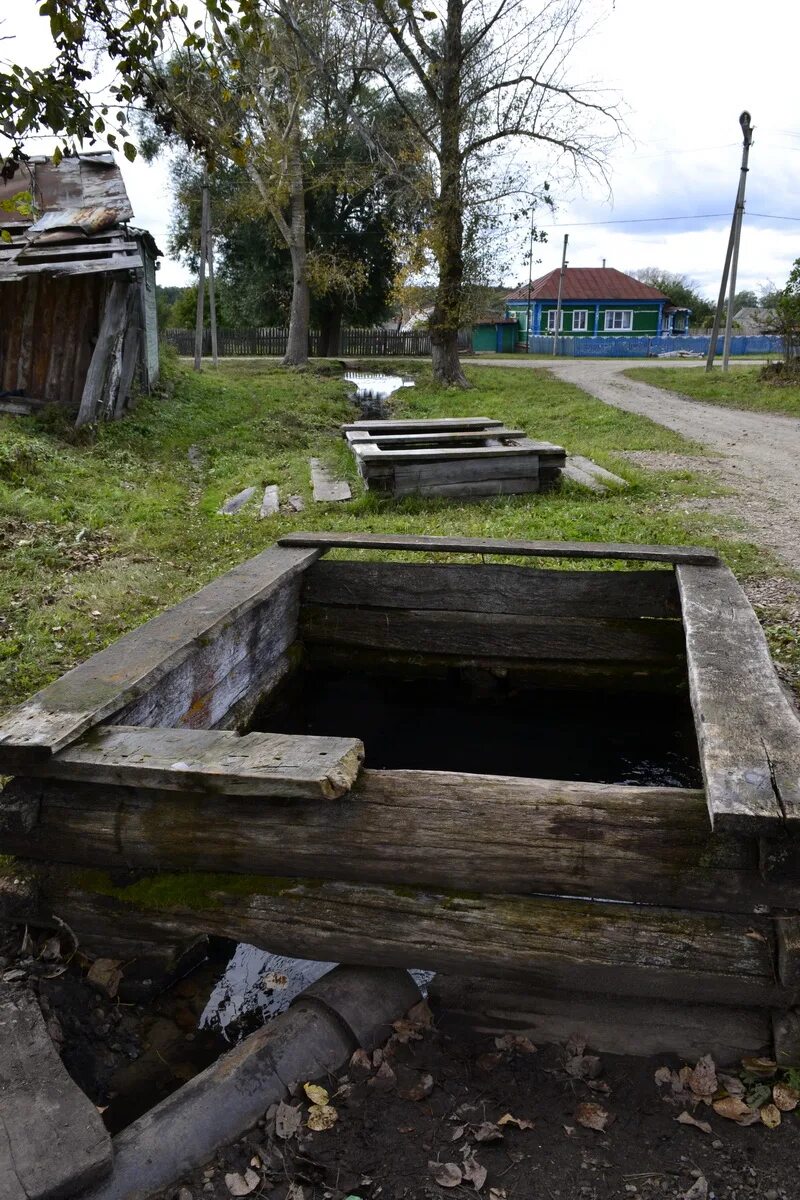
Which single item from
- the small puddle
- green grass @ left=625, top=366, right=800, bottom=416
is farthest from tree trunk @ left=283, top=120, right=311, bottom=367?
green grass @ left=625, top=366, right=800, bottom=416

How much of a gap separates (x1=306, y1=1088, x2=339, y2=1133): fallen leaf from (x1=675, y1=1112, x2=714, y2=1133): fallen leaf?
2.78ft

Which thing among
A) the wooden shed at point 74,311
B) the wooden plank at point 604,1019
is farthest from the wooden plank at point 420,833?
the wooden shed at point 74,311

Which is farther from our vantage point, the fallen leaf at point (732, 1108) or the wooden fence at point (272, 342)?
the wooden fence at point (272, 342)

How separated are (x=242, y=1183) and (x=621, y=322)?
197ft

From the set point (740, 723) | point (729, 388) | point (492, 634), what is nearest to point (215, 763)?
point (740, 723)

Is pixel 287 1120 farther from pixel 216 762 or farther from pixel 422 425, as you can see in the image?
pixel 422 425

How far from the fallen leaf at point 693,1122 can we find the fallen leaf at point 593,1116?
0.17 metres

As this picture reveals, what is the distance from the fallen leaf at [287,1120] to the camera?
2213 mm

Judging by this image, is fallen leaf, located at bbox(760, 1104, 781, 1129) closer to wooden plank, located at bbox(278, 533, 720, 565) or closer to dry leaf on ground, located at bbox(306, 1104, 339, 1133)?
dry leaf on ground, located at bbox(306, 1104, 339, 1133)

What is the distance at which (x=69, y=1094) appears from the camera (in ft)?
6.92

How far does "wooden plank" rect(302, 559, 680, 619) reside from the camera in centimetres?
490

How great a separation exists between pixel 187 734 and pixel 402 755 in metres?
2.20

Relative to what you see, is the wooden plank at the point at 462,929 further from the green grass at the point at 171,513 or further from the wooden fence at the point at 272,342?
the wooden fence at the point at 272,342

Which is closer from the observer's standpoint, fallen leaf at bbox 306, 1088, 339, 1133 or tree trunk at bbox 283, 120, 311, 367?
fallen leaf at bbox 306, 1088, 339, 1133
